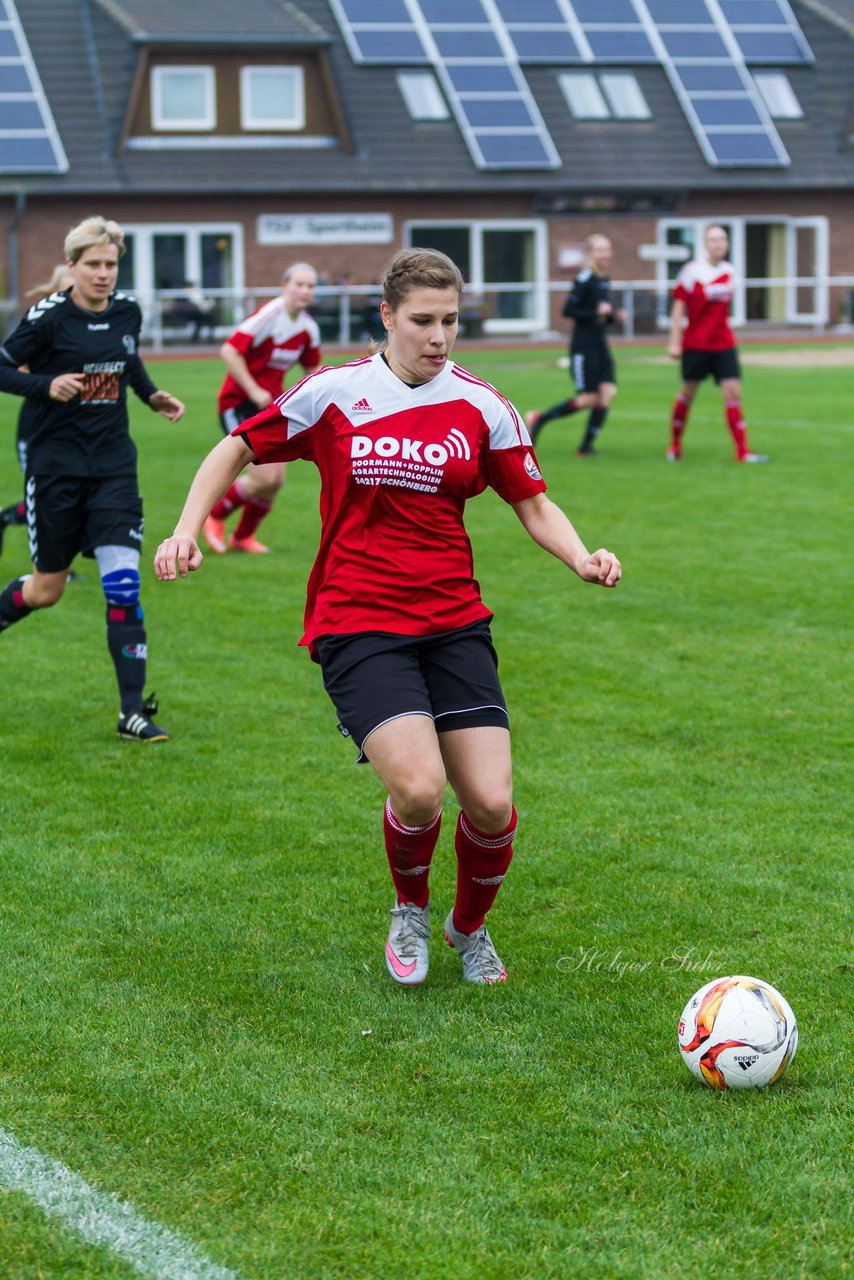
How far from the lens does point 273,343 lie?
1162 cm

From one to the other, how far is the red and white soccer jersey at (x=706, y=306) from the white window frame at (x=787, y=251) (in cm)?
2539

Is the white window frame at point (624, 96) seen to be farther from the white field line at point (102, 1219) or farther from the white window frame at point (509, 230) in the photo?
the white field line at point (102, 1219)

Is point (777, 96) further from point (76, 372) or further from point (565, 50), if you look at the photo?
point (76, 372)

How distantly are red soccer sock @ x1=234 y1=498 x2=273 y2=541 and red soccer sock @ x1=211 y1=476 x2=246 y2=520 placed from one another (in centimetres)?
7

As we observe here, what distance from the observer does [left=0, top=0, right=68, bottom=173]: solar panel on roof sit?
37.6m

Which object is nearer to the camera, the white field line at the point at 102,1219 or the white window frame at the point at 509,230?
the white field line at the point at 102,1219

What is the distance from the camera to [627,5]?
4325cm

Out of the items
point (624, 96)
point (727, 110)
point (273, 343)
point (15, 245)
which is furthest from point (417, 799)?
point (727, 110)

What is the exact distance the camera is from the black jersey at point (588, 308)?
17656mm

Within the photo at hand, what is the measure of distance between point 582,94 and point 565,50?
122cm

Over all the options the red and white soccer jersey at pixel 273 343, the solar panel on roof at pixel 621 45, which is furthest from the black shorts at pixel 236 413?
the solar panel on roof at pixel 621 45

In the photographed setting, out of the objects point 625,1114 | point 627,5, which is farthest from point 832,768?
point 627,5

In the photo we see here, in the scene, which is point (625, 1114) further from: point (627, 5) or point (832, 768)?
point (627, 5)

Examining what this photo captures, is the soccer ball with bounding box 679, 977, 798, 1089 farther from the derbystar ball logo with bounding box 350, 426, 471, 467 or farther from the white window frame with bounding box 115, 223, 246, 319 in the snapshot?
the white window frame with bounding box 115, 223, 246, 319
